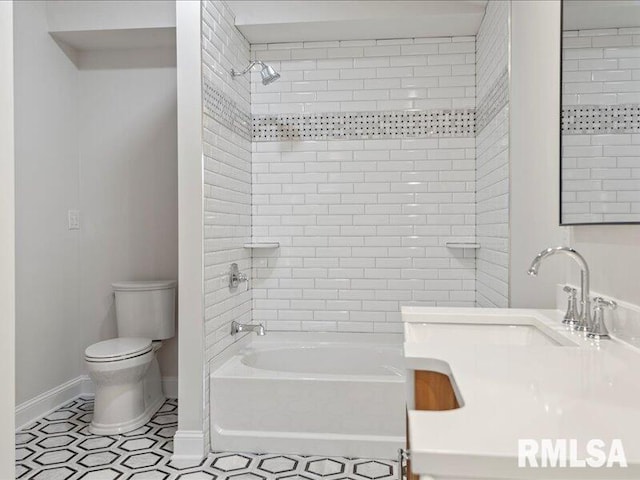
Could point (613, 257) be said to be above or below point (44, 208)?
below

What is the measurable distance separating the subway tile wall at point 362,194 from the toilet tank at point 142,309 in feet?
2.13

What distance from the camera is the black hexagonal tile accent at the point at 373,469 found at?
7.63ft

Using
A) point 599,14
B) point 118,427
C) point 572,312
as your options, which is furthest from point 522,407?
point 118,427

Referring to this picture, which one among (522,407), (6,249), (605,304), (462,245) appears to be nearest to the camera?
(522,407)

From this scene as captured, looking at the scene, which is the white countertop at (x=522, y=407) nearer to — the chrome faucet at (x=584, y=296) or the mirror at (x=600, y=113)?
the chrome faucet at (x=584, y=296)

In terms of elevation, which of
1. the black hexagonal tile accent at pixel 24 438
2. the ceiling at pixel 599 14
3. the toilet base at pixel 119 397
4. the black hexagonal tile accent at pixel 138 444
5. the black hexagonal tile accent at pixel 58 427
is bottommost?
the black hexagonal tile accent at pixel 58 427

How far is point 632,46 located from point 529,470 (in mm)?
1229

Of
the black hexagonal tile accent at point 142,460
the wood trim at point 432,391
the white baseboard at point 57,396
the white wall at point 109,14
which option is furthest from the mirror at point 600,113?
the white baseboard at point 57,396

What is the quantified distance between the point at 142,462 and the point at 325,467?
3.14 feet

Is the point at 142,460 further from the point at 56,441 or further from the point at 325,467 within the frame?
the point at 325,467

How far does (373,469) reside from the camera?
7.84ft

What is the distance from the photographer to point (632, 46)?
1290 millimetres

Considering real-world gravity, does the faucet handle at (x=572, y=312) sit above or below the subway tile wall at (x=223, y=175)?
below

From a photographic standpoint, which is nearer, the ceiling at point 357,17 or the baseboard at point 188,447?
the baseboard at point 188,447
